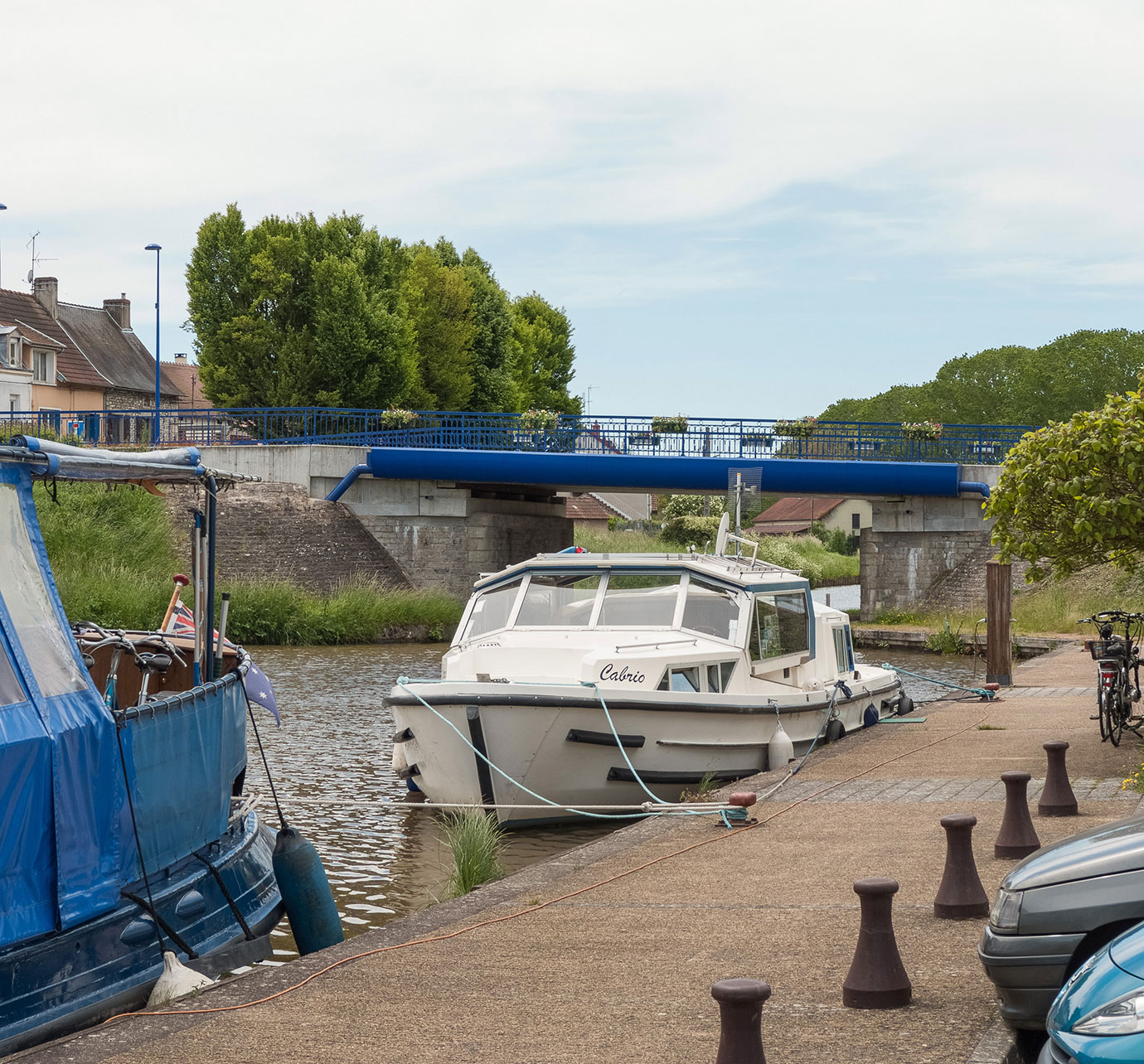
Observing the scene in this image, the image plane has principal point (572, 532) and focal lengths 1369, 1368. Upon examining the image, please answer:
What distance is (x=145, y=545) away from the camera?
1383 inches

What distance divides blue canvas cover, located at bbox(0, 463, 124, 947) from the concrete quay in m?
0.70

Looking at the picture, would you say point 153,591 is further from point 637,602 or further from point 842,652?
point 637,602

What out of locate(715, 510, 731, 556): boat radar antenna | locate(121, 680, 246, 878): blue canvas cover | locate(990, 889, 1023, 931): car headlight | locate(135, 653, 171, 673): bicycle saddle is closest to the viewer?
locate(990, 889, 1023, 931): car headlight

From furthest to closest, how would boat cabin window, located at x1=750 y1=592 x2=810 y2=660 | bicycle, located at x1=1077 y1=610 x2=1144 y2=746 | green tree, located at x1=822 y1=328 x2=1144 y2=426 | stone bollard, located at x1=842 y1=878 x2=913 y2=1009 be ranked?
1. green tree, located at x1=822 y1=328 x2=1144 y2=426
2. boat cabin window, located at x1=750 y1=592 x2=810 y2=660
3. bicycle, located at x1=1077 y1=610 x2=1144 y2=746
4. stone bollard, located at x1=842 y1=878 x2=913 y2=1009

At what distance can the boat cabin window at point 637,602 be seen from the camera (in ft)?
42.1

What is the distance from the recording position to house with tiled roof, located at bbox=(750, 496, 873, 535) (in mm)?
108750

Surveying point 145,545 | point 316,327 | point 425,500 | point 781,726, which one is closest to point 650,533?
point 316,327

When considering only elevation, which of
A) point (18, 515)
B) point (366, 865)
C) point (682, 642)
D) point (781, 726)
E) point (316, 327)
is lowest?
point (366, 865)

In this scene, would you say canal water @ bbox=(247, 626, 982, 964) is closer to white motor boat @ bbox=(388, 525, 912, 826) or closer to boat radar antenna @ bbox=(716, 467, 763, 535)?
white motor boat @ bbox=(388, 525, 912, 826)

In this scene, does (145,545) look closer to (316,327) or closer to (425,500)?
(425,500)

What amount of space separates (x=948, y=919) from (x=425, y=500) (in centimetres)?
3556

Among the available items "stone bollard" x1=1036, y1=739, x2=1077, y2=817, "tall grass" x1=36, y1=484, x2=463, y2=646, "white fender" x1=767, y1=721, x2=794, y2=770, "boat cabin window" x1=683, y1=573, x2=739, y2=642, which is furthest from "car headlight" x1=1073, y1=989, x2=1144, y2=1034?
"tall grass" x1=36, y1=484, x2=463, y2=646

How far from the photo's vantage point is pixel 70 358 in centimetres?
6197

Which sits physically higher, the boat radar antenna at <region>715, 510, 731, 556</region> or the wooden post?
the boat radar antenna at <region>715, 510, 731, 556</region>
